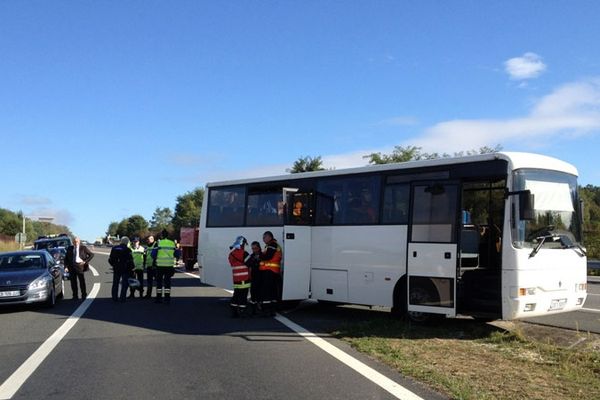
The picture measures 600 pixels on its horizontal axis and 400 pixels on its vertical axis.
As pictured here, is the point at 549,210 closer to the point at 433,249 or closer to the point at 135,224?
the point at 433,249

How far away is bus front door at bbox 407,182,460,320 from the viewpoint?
9758 millimetres

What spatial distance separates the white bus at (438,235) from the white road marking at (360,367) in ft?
5.98

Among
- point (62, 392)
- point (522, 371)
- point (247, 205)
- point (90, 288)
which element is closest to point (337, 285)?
point (247, 205)

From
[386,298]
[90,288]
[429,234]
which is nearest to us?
[429,234]

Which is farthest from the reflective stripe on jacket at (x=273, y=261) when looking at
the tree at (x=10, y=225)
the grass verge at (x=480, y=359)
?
the tree at (x=10, y=225)

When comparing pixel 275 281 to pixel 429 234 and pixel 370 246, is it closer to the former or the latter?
pixel 370 246

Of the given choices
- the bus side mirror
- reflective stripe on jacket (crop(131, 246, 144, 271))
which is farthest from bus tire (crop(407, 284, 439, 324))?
reflective stripe on jacket (crop(131, 246, 144, 271))

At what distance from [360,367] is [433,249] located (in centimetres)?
323

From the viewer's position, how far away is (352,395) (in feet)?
19.9

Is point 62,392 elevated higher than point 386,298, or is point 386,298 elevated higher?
point 386,298

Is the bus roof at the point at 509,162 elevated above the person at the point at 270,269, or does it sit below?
above

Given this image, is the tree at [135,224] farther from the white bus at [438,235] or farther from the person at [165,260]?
the white bus at [438,235]

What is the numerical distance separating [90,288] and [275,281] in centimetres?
1042

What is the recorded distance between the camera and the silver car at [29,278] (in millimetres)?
12969
